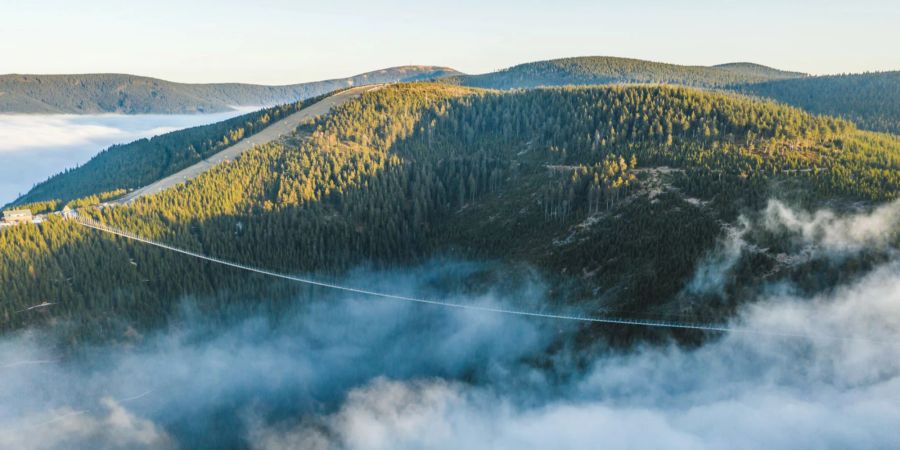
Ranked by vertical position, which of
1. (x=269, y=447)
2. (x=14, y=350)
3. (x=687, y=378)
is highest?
(x=14, y=350)

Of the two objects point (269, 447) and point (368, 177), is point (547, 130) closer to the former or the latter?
point (368, 177)

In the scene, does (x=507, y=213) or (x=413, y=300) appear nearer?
(x=413, y=300)

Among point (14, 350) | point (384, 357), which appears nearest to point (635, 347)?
point (384, 357)

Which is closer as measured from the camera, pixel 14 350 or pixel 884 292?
pixel 884 292

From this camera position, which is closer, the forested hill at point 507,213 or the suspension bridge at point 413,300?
the suspension bridge at point 413,300

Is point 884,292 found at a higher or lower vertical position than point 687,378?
higher

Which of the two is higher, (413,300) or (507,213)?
(507,213)

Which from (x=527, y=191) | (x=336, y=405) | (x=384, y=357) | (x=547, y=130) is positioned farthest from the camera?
(x=547, y=130)

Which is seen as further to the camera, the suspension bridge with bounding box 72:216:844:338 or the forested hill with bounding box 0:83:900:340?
the forested hill with bounding box 0:83:900:340
